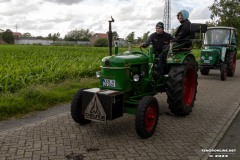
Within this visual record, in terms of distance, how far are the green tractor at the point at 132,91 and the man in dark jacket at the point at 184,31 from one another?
178 mm

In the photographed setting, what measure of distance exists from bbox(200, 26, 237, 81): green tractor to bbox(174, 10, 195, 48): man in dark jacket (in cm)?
634

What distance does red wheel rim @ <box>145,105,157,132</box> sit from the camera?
497cm

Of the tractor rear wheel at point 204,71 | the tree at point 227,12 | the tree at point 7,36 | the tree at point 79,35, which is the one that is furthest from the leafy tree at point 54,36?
the tractor rear wheel at point 204,71

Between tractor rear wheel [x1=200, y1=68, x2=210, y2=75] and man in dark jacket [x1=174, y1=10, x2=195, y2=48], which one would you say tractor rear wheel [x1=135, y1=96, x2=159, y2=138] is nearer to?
man in dark jacket [x1=174, y1=10, x2=195, y2=48]

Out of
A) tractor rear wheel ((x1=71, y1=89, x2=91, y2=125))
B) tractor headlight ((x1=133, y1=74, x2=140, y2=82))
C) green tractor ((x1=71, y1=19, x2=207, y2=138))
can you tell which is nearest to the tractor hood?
green tractor ((x1=71, y1=19, x2=207, y2=138))

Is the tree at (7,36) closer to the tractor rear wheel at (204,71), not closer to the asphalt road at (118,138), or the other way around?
the tractor rear wheel at (204,71)

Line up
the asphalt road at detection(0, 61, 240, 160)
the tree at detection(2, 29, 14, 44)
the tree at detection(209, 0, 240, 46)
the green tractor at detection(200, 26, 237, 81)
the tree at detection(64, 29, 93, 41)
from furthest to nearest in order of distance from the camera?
the tree at detection(64, 29, 93, 41) → the tree at detection(2, 29, 14, 44) → the tree at detection(209, 0, 240, 46) → the green tractor at detection(200, 26, 237, 81) → the asphalt road at detection(0, 61, 240, 160)

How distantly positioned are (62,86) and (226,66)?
7708 mm

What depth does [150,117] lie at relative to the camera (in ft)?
16.6

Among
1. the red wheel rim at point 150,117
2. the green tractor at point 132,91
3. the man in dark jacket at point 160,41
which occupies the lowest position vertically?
the red wheel rim at point 150,117

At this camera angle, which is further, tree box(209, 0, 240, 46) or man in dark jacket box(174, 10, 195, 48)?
tree box(209, 0, 240, 46)

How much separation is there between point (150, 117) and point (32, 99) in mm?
3373

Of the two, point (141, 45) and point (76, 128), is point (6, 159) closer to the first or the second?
point (76, 128)

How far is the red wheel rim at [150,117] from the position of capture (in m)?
4.97
